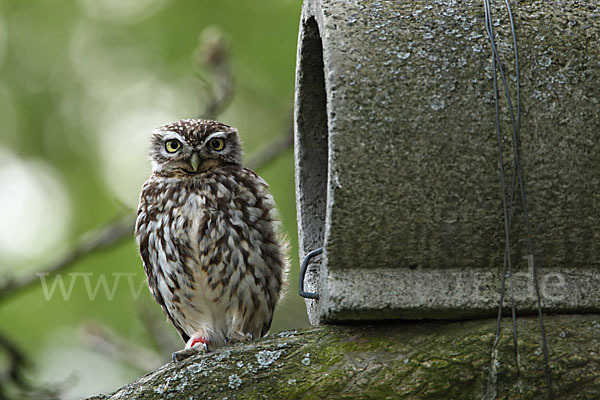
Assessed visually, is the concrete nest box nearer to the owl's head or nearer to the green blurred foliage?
the owl's head

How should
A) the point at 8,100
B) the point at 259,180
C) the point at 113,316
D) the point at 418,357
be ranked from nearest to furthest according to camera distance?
the point at 418,357 → the point at 259,180 → the point at 113,316 → the point at 8,100

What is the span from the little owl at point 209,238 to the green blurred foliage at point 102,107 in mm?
3966

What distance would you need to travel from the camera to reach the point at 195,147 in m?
4.05

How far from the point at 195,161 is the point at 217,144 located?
0.59ft

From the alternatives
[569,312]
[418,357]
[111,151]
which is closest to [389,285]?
[418,357]

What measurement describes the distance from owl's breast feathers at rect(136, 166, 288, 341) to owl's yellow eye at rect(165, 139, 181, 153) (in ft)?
0.52

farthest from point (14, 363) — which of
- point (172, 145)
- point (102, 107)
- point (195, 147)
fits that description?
point (102, 107)

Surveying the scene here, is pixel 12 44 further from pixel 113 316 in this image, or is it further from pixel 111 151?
pixel 113 316

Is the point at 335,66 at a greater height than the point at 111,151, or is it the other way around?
the point at 111,151

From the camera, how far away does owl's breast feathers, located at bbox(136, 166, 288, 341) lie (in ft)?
12.2

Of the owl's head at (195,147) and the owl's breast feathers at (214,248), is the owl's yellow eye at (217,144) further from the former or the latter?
the owl's breast feathers at (214,248)

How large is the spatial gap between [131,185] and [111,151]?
2.90 feet

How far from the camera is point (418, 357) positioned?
8.19ft

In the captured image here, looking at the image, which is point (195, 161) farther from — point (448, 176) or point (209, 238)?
point (448, 176)
